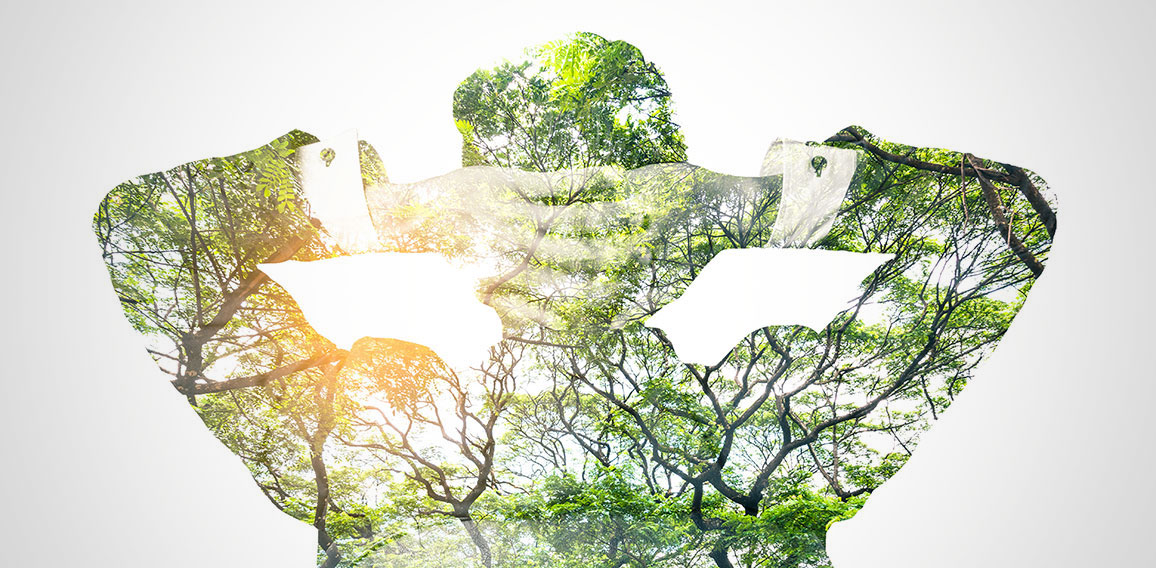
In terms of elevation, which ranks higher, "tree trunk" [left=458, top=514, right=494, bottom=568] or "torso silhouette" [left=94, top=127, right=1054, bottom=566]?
"torso silhouette" [left=94, top=127, right=1054, bottom=566]

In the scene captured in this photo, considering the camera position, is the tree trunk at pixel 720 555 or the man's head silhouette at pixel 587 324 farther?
the tree trunk at pixel 720 555

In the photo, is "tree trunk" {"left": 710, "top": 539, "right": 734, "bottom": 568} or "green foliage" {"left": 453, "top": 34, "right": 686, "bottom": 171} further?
"tree trunk" {"left": 710, "top": 539, "right": 734, "bottom": 568}

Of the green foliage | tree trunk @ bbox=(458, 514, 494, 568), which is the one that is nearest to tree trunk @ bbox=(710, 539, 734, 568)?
tree trunk @ bbox=(458, 514, 494, 568)

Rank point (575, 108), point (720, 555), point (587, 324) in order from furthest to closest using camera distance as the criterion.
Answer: point (720, 555)
point (587, 324)
point (575, 108)

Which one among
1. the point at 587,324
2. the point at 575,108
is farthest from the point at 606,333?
the point at 575,108

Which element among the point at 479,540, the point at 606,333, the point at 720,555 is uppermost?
the point at 606,333

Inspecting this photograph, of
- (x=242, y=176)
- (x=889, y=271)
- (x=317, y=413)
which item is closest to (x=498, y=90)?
(x=242, y=176)

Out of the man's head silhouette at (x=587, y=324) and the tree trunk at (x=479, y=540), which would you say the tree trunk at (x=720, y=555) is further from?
→ the tree trunk at (x=479, y=540)

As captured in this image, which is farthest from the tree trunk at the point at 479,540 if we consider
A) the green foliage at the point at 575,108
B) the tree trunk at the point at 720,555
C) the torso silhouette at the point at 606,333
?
the green foliage at the point at 575,108

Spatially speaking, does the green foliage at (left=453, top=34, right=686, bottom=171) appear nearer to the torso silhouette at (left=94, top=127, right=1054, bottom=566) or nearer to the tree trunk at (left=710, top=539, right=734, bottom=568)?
the torso silhouette at (left=94, top=127, right=1054, bottom=566)

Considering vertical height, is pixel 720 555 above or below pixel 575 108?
below

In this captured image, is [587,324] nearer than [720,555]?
Yes

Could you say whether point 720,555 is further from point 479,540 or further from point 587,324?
point 587,324

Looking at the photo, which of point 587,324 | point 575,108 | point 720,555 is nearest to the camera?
point 575,108
